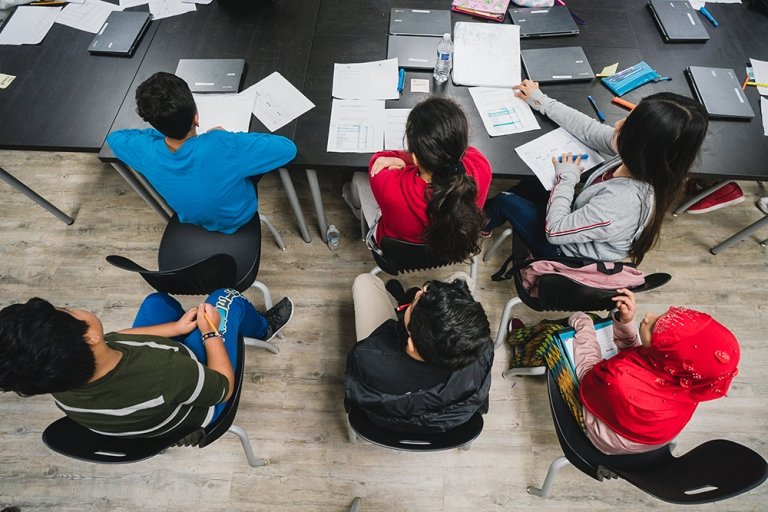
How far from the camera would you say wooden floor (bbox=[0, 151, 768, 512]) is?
1868 millimetres

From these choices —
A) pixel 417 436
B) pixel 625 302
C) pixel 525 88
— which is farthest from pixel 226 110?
pixel 625 302

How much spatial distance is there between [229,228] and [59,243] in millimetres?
1388

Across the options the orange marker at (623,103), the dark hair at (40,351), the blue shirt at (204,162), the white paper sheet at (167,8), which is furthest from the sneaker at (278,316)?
the orange marker at (623,103)

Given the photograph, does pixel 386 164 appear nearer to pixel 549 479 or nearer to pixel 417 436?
pixel 417 436

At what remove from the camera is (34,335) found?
A: 970 millimetres

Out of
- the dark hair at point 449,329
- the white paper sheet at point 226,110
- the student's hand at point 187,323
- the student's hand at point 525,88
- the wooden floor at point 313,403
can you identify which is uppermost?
the student's hand at point 525,88

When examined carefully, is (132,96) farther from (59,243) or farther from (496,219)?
(496,219)

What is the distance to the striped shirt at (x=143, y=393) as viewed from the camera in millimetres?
1095

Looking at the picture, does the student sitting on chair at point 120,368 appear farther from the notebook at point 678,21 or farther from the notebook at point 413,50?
the notebook at point 678,21

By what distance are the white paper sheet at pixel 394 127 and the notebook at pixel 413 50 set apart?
28cm

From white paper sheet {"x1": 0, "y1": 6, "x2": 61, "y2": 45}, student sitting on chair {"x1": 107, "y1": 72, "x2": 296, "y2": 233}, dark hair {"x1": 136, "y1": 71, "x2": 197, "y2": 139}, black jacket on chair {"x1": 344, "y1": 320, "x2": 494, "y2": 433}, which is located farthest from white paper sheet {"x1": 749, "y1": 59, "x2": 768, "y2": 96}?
white paper sheet {"x1": 0, "y1": 6, "x2": 61, "y2": 45}

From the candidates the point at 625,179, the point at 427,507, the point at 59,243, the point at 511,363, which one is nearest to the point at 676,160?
the point at 625,179

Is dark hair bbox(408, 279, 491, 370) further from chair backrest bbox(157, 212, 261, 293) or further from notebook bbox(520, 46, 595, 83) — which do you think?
notebook bbox(520, 46, 595, 83)

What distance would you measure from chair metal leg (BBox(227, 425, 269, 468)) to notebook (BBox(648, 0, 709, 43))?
2.60 meters
